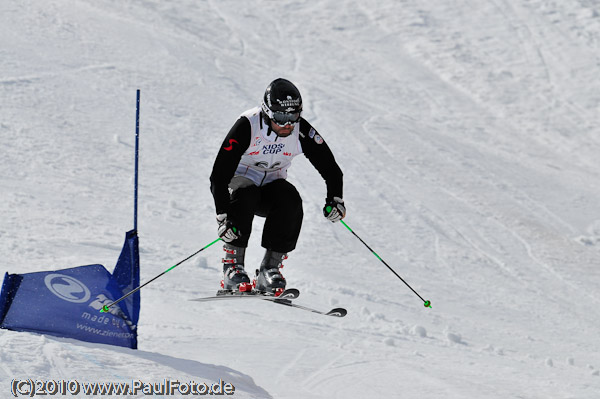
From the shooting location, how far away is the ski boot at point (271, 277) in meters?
6.52

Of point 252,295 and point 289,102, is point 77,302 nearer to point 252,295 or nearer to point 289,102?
point 252,295

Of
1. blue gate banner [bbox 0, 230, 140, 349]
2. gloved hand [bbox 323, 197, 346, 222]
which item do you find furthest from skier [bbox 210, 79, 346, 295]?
blue gate banner [bbox 0, 230, 140, 349]

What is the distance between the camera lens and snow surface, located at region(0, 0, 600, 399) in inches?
316

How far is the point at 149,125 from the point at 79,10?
552 centimetres

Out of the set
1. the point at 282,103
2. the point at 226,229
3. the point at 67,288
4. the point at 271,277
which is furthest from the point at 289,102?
the point at 67,288

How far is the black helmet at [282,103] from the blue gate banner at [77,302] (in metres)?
1.38

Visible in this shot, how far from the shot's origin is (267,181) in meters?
6.62

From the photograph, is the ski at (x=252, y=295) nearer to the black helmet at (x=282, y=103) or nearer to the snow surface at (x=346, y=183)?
the snow surface at (x=346, y=183)

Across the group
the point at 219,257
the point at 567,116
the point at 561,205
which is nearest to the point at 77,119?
the point at 219,257

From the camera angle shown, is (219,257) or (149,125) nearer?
(219,257)

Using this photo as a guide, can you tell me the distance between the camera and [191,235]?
1109 cm

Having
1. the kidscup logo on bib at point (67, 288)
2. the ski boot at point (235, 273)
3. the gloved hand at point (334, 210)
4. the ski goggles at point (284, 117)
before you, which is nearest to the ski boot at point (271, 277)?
the ski boot at point (235, 273)

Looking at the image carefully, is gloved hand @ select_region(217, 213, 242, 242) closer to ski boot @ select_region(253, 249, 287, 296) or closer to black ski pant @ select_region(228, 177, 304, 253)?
black ski pant @ select_region(228, 177, 304, 253)

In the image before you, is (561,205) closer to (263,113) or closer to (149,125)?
(149,125)
